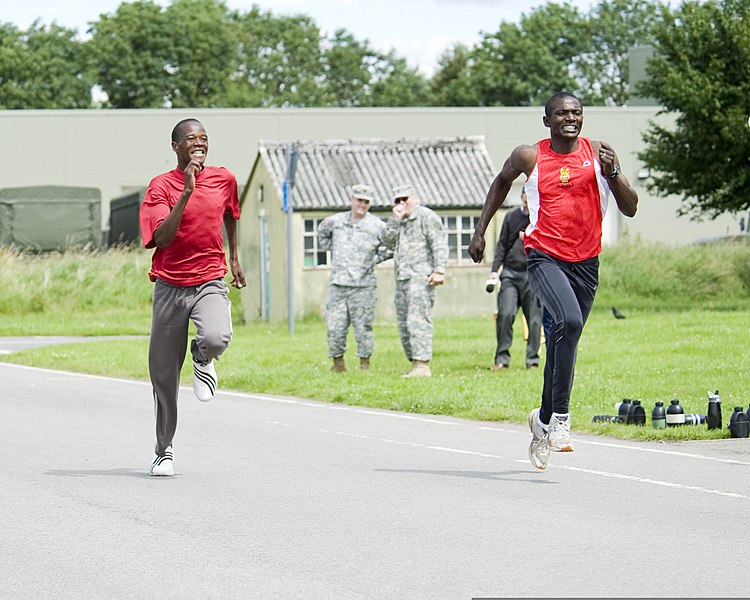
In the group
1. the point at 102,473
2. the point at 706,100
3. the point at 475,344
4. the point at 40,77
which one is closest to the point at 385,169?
the point at 706,100

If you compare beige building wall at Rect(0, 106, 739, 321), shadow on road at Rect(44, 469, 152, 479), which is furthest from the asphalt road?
beige building wall at Rect(0, 106, 739, 321)

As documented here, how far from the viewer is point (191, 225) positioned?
29.6ft

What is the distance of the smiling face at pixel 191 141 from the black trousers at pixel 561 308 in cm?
199

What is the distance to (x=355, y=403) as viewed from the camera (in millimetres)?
15117

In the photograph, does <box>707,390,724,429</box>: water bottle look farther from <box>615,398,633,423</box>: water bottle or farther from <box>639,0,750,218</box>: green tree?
<box>639,0,750,218</box>: green tree

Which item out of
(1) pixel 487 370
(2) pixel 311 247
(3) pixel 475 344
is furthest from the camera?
(2) pixel 311 247

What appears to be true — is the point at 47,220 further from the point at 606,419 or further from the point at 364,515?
the point at 364,515

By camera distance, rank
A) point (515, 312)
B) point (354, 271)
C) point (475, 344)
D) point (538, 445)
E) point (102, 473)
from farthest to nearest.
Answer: point (475, 344) → point (515, 312) → point (354, 271) → point (102, 473) → point (538, 445)

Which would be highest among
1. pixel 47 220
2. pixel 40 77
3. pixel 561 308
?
pixel 40 77

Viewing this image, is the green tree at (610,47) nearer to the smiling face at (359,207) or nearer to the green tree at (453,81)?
the green tree at (453,81)

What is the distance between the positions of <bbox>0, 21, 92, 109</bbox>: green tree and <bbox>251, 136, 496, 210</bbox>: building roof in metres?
50.1

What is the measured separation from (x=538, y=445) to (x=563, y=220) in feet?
4.45

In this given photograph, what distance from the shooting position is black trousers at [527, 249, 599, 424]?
8922 mm

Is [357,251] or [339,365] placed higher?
[357,251]
